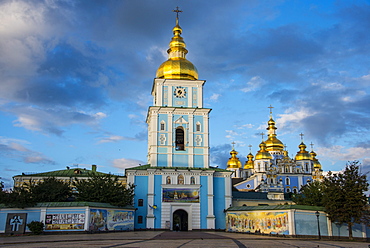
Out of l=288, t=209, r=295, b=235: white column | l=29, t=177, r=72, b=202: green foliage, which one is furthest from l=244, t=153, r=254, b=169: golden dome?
l=29, t=177, r=72, b=202: green foliage

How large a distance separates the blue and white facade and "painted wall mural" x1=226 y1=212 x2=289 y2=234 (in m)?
1.95

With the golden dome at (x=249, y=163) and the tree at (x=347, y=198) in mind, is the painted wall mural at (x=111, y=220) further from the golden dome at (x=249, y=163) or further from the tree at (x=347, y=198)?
the golden dome at (x=249, y=163)

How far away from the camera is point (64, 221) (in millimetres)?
31125

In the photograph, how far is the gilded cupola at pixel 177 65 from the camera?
45125 millimetres

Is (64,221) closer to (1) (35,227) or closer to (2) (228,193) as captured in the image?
(1) (35,227)

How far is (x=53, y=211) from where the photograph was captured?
31188 mm

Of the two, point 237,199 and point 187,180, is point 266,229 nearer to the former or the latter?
point 187,180

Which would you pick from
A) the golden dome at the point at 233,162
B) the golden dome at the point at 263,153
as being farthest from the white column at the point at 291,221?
the golden dome at the point at 233,162

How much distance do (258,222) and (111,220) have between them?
12959mm

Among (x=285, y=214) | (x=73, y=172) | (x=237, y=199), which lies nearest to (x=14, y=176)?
(x=73, y=172)

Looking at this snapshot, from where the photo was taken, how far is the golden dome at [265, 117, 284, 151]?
8949 cm

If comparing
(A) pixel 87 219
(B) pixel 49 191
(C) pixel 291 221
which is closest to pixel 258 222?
(C) pixel 291 221

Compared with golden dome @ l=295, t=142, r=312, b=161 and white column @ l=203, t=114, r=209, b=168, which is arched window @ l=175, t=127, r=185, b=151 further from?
golden dome @ l=295, t=142, r=312, b=161

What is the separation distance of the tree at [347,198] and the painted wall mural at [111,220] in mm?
17370
